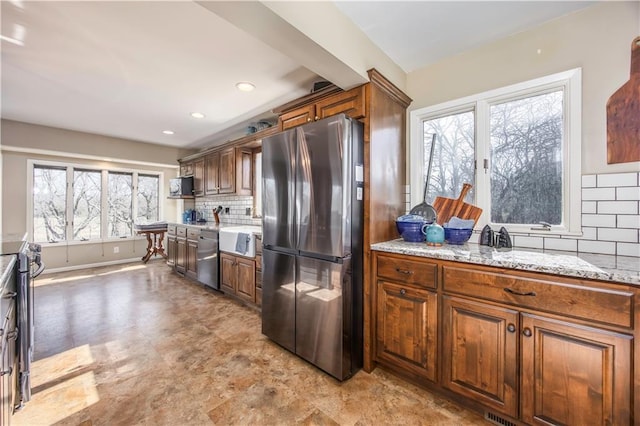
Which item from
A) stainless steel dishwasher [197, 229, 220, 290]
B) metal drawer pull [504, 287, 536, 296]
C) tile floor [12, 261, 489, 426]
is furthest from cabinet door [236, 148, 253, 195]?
metal drawer pull [504, 287, 536, 296]

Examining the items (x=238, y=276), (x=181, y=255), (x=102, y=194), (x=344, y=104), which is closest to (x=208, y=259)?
(x=238, y=276)

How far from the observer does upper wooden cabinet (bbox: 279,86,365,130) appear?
6.19ft

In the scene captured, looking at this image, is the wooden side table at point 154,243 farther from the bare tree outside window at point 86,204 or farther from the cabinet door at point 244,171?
the cabinet door at point 244,171

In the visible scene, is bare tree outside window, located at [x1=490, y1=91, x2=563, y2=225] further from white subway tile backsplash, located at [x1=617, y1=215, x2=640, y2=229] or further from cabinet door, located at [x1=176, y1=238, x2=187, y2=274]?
cabinet door, located at [x1=176, y1=238, x2=187, y2=274]

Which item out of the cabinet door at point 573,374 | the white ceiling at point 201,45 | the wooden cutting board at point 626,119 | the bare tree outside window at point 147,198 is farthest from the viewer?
the bare tree outside window at point 147,198

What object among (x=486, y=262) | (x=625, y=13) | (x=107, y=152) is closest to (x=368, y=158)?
(x=486, y=262)

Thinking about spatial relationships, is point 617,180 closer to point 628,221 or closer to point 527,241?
point 628,221

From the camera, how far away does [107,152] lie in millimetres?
4445

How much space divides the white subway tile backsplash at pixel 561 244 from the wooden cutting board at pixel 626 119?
1.73ft

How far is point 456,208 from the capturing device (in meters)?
2.09

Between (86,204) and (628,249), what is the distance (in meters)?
7.16

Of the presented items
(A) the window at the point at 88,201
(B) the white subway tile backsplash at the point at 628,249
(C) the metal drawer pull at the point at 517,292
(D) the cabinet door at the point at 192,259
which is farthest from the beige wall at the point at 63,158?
(B) the white subway tile backsplash at the point at 628,249

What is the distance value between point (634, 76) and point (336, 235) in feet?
6.46

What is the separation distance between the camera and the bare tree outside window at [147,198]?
18.0ft
